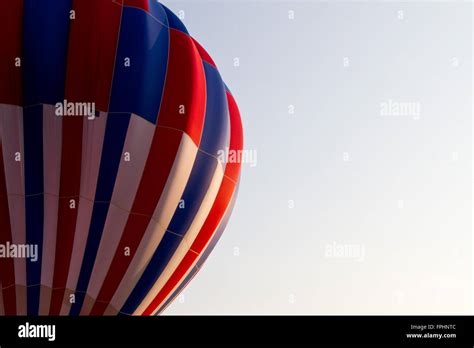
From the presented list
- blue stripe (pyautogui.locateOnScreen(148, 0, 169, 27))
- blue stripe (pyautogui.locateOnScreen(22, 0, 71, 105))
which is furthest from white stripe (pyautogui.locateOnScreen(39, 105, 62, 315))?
blue stripe (pyautogui.locateOnScreen(148, 0, 169, 27))

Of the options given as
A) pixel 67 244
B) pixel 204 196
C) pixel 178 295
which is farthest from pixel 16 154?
pixel 178 295

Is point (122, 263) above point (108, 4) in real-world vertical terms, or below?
below

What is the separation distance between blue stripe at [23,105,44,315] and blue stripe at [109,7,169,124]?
3.69 feet

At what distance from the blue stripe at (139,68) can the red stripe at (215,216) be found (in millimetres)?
2043

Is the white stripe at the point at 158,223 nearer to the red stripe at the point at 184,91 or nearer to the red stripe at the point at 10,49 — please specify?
Answer: the red stripe at the point at 184,91

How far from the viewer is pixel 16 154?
8.84 metres

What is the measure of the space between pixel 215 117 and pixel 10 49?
11.1 ft

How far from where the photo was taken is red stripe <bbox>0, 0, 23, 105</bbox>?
8789 millimetres

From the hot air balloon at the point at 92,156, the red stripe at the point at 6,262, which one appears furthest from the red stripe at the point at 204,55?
the red stripe at the point at 6,262

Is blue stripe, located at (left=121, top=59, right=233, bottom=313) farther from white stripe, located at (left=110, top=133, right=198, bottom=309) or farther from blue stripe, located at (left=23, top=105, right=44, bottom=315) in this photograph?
blue stripe, located at (left=23, top=105, right=44, bottom=315)

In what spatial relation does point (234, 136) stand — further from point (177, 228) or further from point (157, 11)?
point (157, 11)
